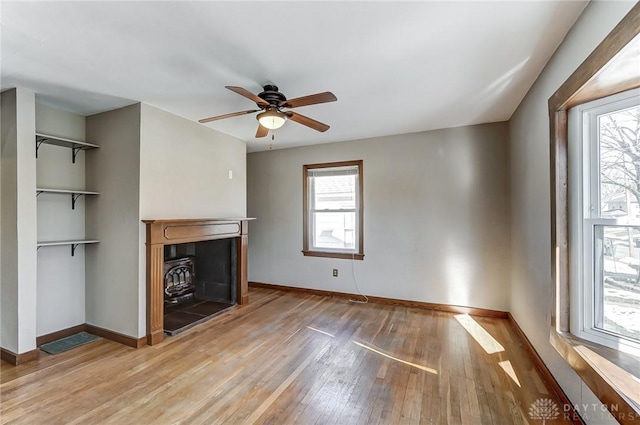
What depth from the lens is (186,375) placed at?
92.3 inches

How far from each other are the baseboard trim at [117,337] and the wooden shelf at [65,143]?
1.88m

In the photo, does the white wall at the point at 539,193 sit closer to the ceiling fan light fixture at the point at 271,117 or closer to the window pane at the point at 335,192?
the ceiling fan light fixture at the point at 271,117

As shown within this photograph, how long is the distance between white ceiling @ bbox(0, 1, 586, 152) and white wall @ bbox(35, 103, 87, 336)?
0.23 m

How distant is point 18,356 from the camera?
254cm

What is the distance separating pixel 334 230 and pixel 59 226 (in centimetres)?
344

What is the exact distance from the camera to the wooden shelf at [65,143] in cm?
273

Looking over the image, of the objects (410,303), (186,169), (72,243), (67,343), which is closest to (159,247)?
(72,243)

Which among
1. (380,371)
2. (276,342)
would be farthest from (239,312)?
(380,371)

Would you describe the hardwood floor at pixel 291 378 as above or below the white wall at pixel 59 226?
below

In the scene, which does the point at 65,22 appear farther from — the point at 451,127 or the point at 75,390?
the point at 451,127

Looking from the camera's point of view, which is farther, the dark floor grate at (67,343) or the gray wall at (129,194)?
the gray wall at (129,194)

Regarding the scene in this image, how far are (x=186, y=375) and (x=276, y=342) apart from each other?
0.89 meters

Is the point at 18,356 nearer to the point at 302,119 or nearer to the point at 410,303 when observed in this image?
the point at 302,119

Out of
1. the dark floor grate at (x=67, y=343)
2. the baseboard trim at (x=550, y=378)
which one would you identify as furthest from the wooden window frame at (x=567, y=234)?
the dark floor grate at (x=67, y=343)
